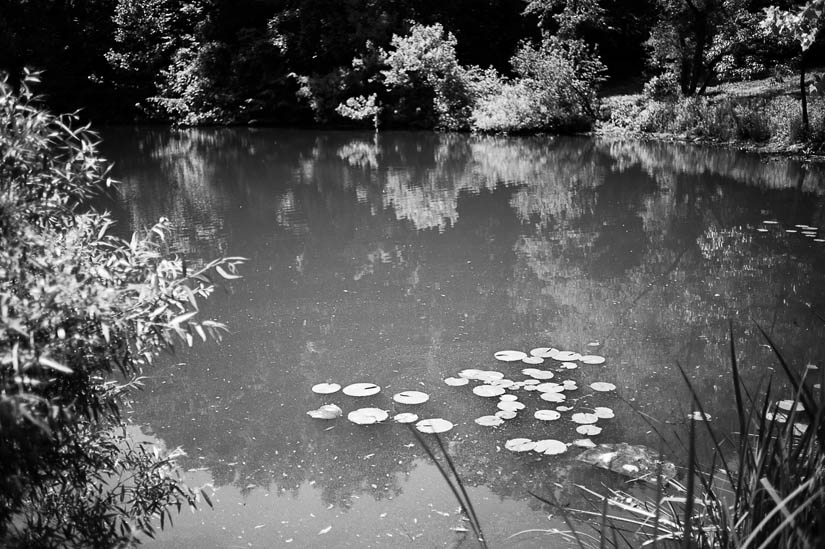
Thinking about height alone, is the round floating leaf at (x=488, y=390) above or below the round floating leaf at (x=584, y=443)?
above

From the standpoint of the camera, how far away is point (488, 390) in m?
4.66

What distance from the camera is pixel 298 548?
128 inches

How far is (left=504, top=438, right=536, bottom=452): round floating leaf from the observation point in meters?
3.99

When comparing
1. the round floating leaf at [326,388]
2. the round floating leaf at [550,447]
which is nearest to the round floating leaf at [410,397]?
the round floating leaf at [326,388]

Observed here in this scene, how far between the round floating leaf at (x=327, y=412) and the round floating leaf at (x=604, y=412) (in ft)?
4.84

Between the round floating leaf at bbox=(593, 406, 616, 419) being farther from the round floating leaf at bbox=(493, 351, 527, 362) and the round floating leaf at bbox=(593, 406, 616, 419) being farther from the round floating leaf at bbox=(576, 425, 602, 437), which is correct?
the round floating leaf at bbox=(493, 351, 527, 362)

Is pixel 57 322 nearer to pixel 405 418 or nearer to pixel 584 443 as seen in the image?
pixel 405 418

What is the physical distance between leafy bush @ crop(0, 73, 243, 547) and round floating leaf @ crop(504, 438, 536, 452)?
5.78 feet

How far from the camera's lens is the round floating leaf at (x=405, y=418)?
170 inches

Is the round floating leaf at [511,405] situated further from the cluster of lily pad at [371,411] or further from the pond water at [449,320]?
the cluster of lily pad at [371,411]

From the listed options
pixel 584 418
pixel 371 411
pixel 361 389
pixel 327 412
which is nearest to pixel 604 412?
pixel 584 418

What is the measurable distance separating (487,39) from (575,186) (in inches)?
650

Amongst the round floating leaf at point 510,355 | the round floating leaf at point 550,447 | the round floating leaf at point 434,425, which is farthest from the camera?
the round floating leaf at point 510,355

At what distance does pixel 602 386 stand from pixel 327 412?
1.70 metres
